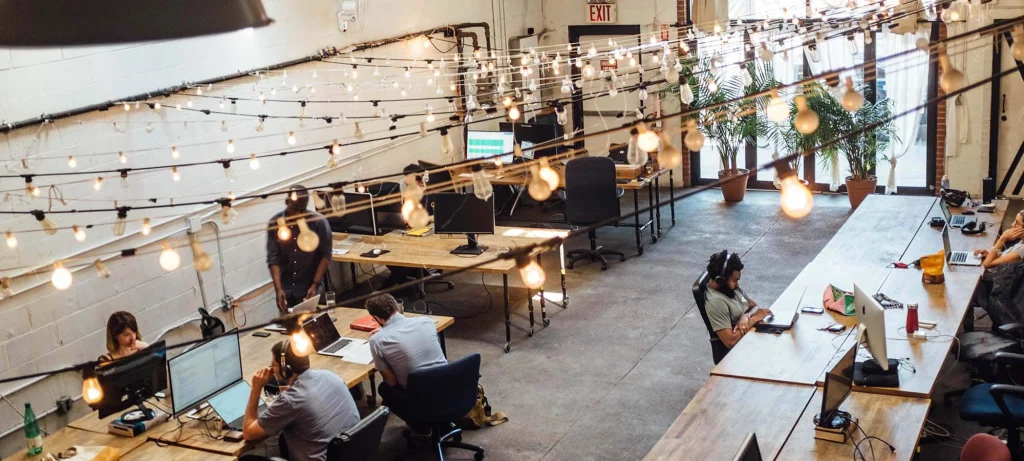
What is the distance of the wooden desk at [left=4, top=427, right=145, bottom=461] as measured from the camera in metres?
5.38

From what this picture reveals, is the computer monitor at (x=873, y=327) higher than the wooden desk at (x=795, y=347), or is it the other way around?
the computer monitor at (x=873, y=327)

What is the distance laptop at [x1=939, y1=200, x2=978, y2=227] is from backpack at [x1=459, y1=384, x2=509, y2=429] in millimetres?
4072

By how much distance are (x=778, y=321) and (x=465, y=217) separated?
316 cm

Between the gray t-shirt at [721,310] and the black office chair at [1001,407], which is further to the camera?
the gray t-shirt at [721,310]

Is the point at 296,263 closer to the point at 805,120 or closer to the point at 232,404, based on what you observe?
the point at 232,404

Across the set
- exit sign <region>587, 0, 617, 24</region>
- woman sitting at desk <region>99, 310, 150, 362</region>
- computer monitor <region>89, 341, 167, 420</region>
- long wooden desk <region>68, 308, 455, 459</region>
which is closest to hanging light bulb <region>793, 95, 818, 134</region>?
long wooden desk <region>68, 308, 455, 459</region>

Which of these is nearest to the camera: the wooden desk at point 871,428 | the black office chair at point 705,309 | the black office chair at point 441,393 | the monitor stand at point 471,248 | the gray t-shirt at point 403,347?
the wooden desk at point 871,428

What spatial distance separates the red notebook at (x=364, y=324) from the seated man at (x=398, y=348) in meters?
0.63

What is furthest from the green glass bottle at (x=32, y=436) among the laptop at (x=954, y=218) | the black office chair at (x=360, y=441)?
the laptop at (x=954, y=218)

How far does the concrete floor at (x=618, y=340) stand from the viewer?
259 inches

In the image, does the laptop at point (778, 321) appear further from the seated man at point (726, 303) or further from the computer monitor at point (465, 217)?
the computer monitor at point (465, 217)

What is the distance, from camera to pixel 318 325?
6703 mm

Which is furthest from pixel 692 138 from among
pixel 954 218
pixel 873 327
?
pixel 954 218

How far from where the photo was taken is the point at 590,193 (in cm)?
1006
